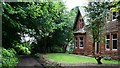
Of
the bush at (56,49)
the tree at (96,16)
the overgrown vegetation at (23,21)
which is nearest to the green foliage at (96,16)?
the tree at (96,16)

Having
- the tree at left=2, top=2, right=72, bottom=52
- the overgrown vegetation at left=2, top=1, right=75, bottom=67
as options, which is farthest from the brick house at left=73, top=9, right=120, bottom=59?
the tree at left=2, top=2, right=72, bottom=52

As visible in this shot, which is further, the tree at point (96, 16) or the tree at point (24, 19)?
the tree at point (96, 16)

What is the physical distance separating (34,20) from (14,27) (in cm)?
167

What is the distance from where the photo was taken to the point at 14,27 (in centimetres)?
836

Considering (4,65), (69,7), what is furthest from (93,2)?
(69,7)

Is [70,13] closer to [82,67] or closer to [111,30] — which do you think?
[111,30]

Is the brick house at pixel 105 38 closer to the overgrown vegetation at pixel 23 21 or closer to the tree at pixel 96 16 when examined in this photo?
the tree at pixel 96 16

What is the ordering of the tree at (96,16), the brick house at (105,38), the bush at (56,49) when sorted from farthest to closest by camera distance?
the bush at (56,49), the brick house at (105,38), the tree at (96,16)

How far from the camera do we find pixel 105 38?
1234 centimetres

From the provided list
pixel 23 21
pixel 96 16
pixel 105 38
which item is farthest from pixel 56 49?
pixel 23 21

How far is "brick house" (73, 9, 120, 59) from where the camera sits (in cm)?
1337

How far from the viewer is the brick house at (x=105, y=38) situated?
43.9 ft

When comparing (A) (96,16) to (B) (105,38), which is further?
(B) (105,38)

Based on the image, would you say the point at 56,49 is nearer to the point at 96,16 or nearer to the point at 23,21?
the point at 96,16
